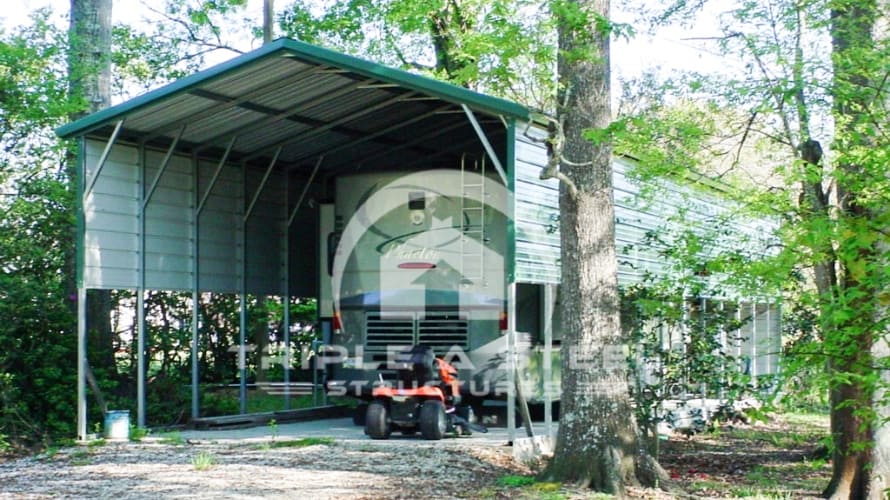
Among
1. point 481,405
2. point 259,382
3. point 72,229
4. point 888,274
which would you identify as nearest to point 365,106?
point 481,405

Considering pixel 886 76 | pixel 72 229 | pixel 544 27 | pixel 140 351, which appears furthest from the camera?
pixel 72 229

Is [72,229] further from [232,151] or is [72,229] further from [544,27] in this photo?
[544,27]

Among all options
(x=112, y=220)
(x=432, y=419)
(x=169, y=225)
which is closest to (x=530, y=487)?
(x=432, y=419)

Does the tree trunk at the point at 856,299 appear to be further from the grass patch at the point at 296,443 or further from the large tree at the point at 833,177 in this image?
the grass patch at the point at 296,443

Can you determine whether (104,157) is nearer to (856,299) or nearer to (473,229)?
(473,229)

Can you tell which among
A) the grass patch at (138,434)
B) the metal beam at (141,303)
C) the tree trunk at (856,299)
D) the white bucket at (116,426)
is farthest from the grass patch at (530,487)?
the metal beam at (141,303)

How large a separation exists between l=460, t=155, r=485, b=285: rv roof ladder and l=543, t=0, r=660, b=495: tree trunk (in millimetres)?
3776

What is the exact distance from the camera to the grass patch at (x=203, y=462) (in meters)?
11.4

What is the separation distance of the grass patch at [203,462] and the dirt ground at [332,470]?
0.06 feet

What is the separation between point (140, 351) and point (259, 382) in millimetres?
6424

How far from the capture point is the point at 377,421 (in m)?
13.7

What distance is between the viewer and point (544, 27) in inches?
450

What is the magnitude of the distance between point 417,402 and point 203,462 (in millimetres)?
3083

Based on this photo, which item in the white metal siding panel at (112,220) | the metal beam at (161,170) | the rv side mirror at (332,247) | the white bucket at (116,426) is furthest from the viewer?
the rv side mirror at (332,247)
